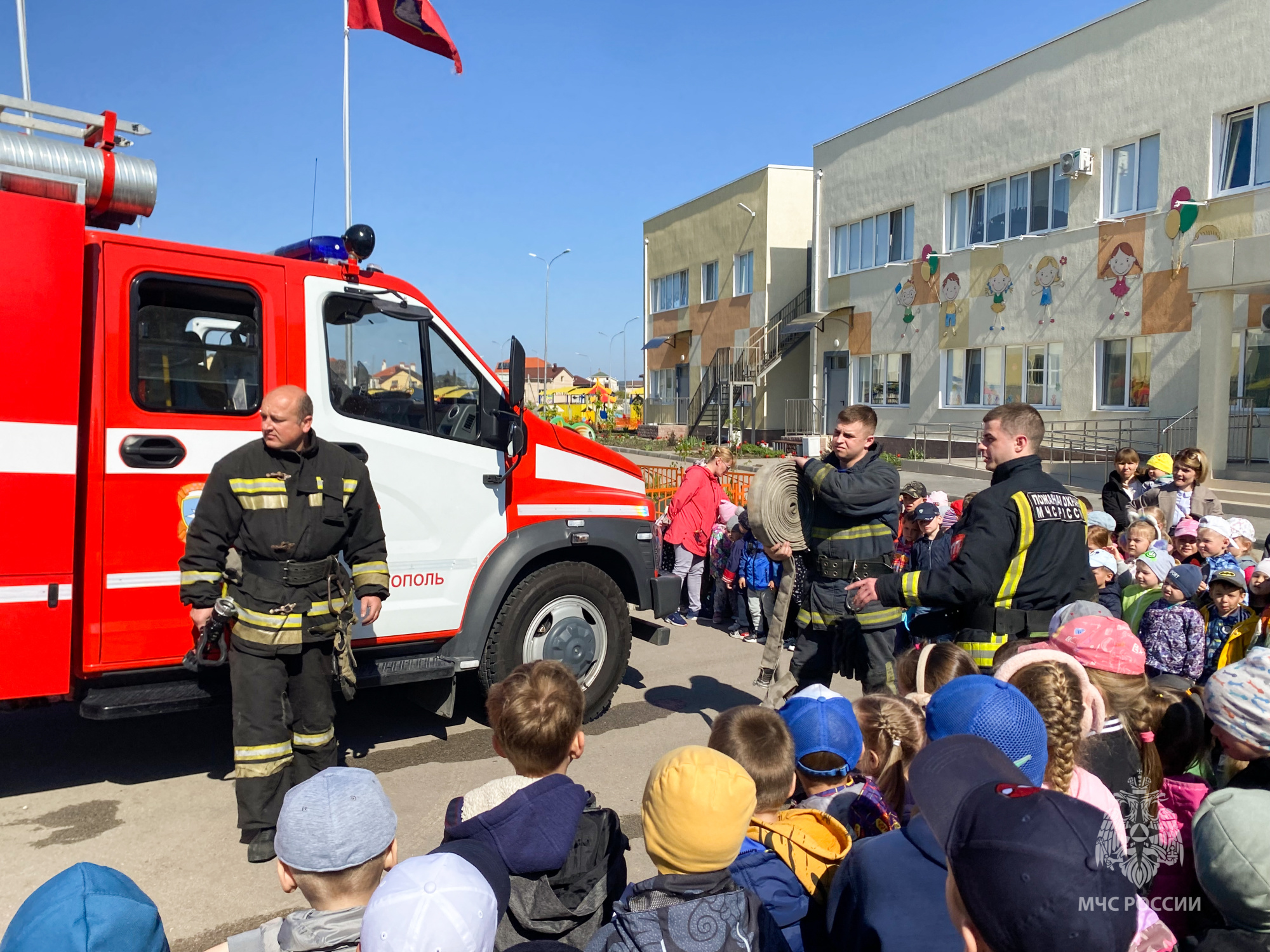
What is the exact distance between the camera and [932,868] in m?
2.08

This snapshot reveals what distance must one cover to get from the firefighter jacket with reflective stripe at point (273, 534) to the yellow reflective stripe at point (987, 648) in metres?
2.86

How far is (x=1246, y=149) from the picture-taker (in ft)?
57.8

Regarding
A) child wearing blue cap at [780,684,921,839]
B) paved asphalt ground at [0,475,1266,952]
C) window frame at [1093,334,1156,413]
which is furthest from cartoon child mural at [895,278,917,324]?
child wearing blue cap at [780,684,921,839]

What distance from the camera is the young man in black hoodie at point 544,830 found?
8.30ft

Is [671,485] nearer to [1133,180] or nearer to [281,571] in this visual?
[281,571]

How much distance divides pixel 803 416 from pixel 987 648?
29.5 m

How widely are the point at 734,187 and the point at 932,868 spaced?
3698cm

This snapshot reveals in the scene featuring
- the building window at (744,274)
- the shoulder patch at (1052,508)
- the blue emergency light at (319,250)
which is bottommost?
the shoulder patch at (1052,508)

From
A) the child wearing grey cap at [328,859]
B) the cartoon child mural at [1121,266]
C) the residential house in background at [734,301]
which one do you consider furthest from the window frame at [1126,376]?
the child wearing grey cap at [328,859]

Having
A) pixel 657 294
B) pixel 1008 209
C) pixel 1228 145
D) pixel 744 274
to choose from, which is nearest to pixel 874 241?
pixel 1008 209

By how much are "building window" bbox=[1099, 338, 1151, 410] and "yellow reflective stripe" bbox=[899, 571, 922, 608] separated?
18.0 metres

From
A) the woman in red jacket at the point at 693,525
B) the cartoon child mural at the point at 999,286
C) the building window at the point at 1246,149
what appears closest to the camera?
the woman in red jacket at the point at 693,525

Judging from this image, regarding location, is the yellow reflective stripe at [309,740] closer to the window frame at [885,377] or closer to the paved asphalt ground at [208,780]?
the paved asphalt ground at [208,780]

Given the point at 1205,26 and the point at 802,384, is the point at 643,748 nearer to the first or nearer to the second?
the point at 1205,26
